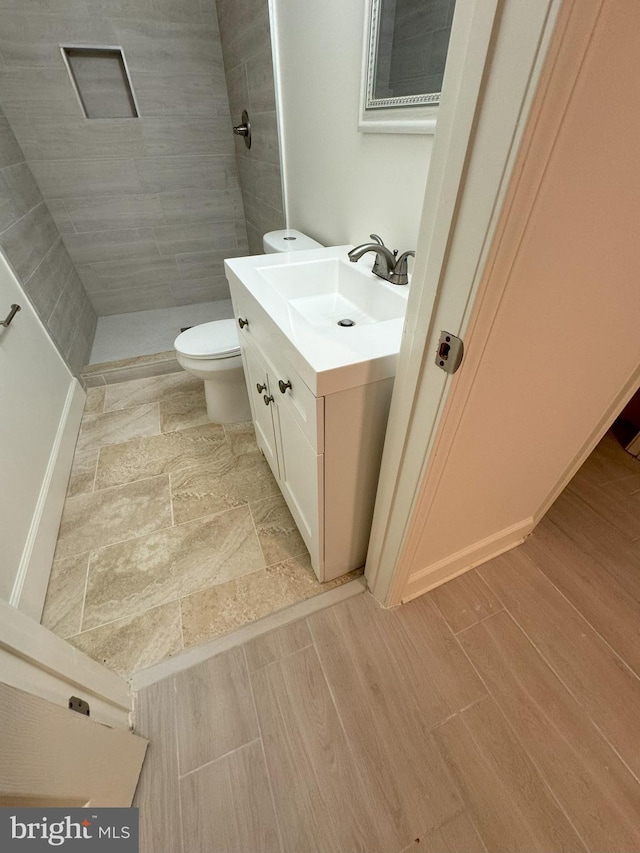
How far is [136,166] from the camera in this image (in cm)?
239

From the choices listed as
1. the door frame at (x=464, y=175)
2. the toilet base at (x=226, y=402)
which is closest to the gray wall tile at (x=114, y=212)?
the toilet base at (x=226, y=402)

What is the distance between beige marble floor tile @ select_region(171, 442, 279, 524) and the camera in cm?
149

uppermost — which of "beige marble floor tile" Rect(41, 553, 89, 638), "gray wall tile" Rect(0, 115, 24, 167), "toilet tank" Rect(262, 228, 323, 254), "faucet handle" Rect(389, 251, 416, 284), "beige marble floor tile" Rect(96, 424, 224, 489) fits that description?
"gray wall tile" Rect(0, 115, 24, 167)

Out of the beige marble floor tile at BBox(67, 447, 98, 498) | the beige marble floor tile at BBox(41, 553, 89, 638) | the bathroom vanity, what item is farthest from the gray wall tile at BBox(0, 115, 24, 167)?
the beige marble floor tile at BBox(41, 553, 89, 638)

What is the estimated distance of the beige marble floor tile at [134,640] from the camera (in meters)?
1.06

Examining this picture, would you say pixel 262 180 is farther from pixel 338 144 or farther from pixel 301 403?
pixel 301 403

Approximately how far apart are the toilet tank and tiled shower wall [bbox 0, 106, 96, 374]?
45.0 inches

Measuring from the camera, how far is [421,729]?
944 mm

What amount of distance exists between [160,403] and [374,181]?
1554 mm

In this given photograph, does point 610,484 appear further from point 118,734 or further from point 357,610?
point 118,734

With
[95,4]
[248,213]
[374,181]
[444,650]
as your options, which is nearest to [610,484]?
[444,650]

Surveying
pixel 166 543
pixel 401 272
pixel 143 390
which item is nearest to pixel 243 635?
pixel 166 543

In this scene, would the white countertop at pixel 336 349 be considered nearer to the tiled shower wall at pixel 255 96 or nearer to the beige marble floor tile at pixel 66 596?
the beige marble floor tile at pixel 66 596

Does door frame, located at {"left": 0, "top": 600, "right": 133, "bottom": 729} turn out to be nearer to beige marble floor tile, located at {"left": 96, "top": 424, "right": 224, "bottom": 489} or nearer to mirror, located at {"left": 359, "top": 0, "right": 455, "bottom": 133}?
beige marble floor tile, located at {"left": 96, "top": 424, "right": 224, "bottom": 489}
